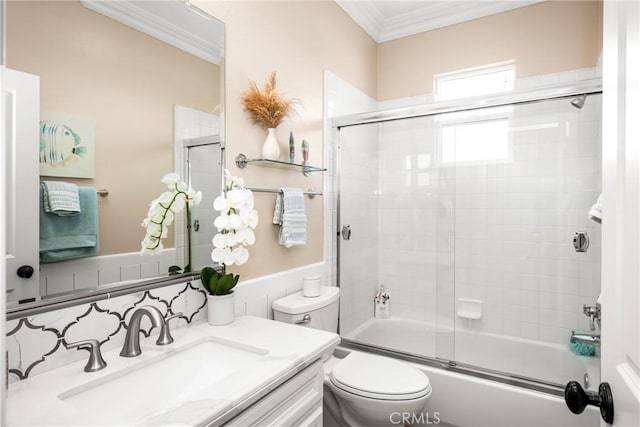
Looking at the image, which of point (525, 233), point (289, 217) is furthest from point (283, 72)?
point (525, 233)

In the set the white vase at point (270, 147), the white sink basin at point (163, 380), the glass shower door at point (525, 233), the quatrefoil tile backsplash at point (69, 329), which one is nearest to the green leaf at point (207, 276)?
the quatrefoil tile backsplash at point (69, 329)

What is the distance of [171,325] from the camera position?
1392 mm

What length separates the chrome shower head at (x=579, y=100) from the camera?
1.86m

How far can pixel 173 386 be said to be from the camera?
1.04 meters

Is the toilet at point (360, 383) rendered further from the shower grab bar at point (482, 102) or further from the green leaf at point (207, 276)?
the shower grab bar at point (482, 102)

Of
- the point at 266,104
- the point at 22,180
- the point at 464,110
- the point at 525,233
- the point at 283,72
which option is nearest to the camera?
the point at 22,180

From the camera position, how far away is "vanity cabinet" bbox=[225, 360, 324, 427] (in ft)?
3.15

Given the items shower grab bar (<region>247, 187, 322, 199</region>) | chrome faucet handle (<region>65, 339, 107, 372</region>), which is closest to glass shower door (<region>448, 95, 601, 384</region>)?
shower grab bar (<region>247, 187, 322, 199</region>)

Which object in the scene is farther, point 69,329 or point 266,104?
point 266,104

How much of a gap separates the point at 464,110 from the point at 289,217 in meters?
1.17

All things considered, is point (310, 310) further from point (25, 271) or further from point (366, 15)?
point (366, 15)

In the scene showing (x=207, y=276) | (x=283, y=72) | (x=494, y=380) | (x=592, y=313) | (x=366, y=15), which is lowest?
(x=494, y=380)

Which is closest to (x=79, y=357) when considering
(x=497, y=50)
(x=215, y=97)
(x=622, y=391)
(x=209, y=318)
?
(x=209, y=318)

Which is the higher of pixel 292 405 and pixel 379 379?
pixel 292 405
